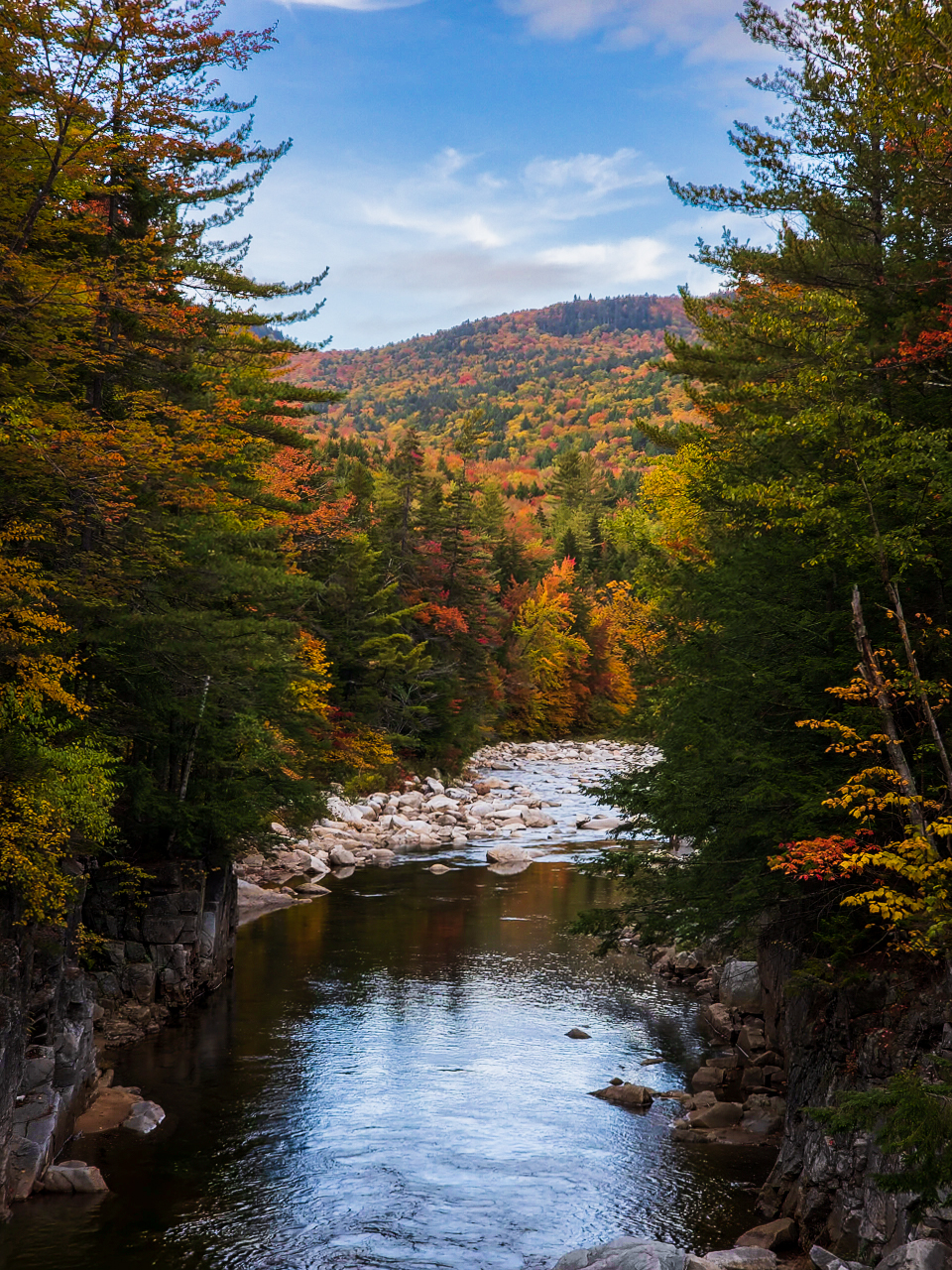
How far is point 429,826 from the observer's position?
37.1 metres

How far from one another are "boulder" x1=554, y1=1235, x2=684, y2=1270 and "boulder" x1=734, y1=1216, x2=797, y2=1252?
142 centimetres

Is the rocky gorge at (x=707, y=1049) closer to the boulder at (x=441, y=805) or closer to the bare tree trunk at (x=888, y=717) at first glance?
the bare tree trunk at (x=888, y=717)

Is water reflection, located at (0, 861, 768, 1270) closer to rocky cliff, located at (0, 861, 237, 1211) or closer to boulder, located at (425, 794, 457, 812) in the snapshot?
rocky cliff, located at (0, 861, 237, 1211)

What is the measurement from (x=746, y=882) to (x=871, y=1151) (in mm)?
3119

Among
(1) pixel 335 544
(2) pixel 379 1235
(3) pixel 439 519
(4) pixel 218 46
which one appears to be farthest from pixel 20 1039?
(3) pixel 439 519

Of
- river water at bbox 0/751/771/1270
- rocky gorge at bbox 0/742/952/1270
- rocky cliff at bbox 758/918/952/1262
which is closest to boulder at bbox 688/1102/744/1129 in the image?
rocky gorge at bbox 0/742/952/1270

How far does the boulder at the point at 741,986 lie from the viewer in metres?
17.9

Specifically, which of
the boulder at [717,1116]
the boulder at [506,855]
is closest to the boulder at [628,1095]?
the boulder at [717,1116]

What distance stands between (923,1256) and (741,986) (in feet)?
37.7

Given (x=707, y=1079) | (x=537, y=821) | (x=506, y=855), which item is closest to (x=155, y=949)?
(x=707, y=1079)

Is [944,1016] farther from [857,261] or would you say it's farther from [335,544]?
[335,544]

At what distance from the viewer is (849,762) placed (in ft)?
37.1

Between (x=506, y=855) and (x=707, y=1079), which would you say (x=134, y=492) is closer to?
(x=707, y=1079)

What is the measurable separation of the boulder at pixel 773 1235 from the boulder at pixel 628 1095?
4094 mm
